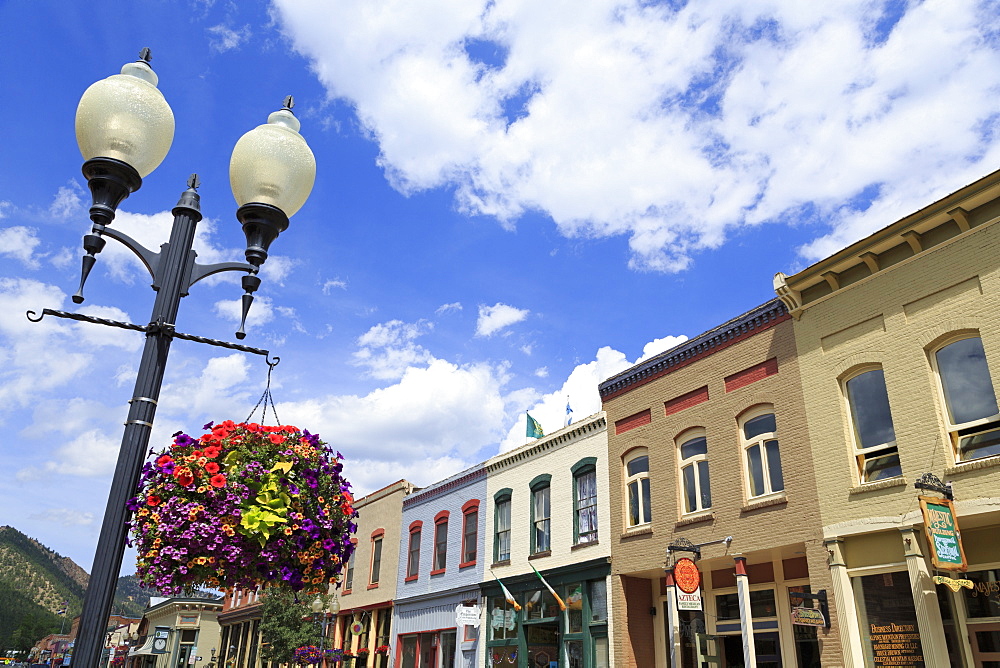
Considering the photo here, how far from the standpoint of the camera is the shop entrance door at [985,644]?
12.8 meters

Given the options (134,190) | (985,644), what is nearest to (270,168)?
(134,190)

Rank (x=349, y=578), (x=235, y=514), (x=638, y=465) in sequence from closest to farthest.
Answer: (x=235, y=514) → (x=638, y=465) → (x=349, y=578)

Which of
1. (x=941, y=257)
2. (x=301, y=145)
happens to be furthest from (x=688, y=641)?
(x=301, y=145)

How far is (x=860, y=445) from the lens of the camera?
15352 mm

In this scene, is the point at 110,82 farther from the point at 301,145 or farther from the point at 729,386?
the point at 729,386

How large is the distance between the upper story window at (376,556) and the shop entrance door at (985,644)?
938 inches

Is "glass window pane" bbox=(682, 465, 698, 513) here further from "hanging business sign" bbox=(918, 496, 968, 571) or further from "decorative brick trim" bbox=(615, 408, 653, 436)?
"hanging business sign" bbox=(918, 496, 968, 571)

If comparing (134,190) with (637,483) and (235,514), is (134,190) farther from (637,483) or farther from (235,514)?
(637,483)

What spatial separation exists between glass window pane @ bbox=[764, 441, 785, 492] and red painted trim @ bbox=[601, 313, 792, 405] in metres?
2.54

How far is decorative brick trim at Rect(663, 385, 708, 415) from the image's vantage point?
19141 millimetres

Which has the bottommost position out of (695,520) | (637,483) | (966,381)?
(695,520)

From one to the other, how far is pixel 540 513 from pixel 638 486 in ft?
14.9

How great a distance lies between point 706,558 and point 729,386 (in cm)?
399

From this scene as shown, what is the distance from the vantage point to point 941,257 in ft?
47.7
